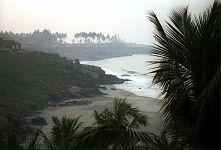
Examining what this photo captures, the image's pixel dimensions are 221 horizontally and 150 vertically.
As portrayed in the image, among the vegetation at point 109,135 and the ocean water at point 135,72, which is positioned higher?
the ocean water at point 135,72

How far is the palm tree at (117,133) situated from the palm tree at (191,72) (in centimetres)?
18

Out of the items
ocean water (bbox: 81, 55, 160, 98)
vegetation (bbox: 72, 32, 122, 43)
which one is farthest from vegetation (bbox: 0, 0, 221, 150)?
vegetation (bbox: 72, 32, 122, 43)

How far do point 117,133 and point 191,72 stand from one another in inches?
19.7

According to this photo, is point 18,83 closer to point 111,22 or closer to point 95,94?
point 95,94

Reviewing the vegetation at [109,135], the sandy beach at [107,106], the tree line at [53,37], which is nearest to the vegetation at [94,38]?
the tree line at [53,37]

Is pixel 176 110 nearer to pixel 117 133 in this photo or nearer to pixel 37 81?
pixel 117 133

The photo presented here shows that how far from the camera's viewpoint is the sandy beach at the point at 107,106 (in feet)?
6.28

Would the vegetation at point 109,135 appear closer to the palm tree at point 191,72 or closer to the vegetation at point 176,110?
the vegetation at point 176,110

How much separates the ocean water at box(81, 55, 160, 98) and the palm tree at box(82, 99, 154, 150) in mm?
274

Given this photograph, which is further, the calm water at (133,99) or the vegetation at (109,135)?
the calm water at (133,99)

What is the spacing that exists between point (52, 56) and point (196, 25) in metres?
0.96

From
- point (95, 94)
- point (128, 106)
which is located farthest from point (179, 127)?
point (95, 94)

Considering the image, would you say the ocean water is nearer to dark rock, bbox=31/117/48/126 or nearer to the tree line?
the tree line

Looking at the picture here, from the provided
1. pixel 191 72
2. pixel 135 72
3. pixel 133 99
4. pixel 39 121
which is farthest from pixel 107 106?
pixel 191 72
